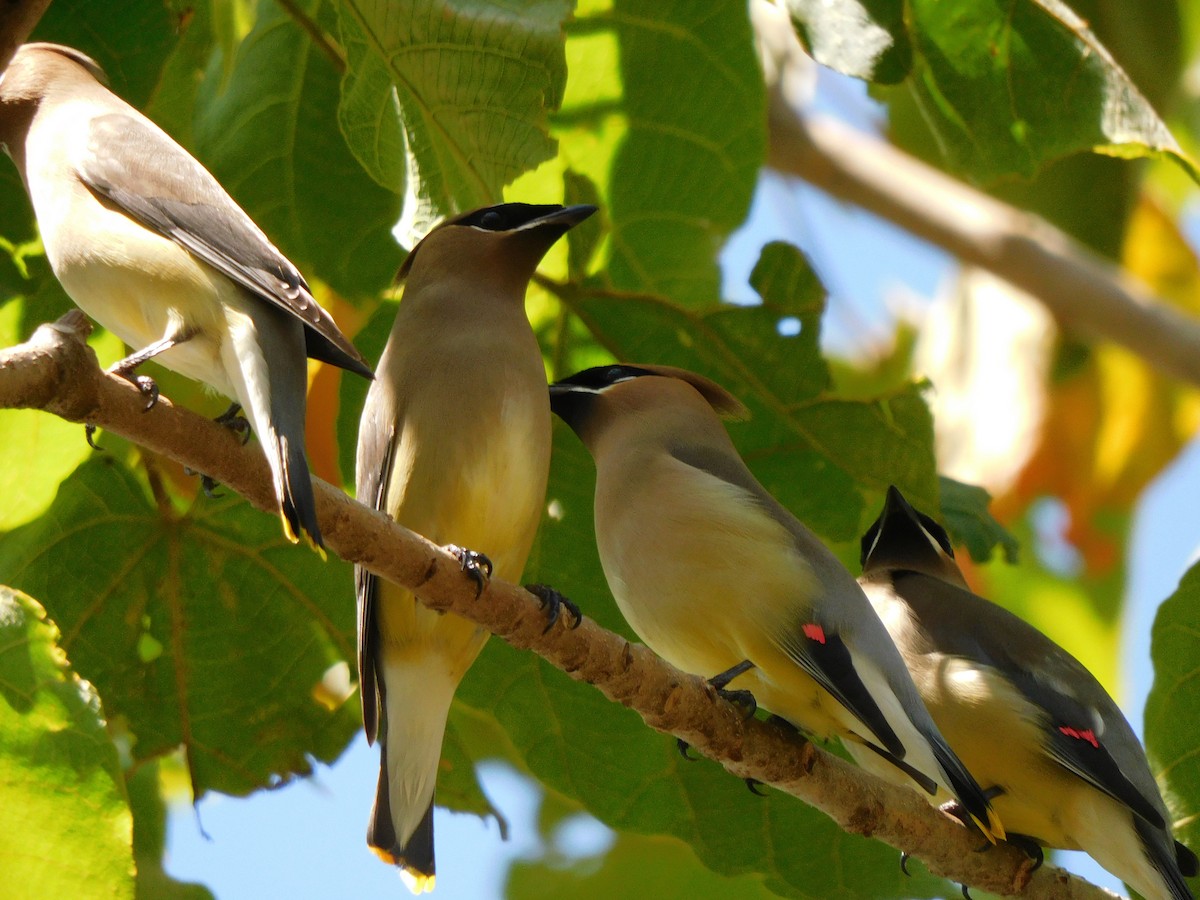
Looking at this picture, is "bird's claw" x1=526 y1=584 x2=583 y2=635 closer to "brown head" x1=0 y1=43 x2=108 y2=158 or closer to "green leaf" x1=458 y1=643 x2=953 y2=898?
"green leaf" x1=458 y1=643 x2=953 y2=898

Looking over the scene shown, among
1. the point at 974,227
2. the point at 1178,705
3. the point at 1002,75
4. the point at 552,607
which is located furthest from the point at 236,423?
the point at 974,227

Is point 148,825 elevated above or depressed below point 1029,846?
below

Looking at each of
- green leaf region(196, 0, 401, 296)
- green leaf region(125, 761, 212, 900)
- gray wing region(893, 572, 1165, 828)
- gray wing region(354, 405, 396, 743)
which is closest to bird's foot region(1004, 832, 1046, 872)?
gray wing region(893, 572, 1165, 828)

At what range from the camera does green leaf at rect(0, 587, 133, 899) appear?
2838mm

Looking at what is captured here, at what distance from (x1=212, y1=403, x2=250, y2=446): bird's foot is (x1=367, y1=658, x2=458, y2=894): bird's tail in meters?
0.71

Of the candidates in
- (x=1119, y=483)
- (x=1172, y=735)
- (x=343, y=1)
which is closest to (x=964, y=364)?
(x=1119, y=483)

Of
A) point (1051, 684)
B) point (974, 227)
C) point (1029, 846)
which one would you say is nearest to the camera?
point (1029, 846)

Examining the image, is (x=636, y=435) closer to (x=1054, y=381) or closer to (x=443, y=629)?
(x=443, y=629)

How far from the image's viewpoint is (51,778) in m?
2.88

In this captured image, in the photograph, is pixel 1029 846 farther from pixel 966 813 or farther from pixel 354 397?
pixel 354 397

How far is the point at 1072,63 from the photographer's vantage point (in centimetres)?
351

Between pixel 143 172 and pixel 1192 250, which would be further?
pixel 1192 250

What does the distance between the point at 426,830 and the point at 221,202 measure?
131cm

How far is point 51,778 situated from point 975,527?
2.11m
